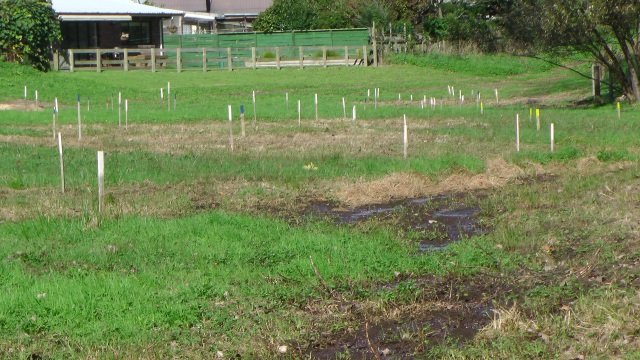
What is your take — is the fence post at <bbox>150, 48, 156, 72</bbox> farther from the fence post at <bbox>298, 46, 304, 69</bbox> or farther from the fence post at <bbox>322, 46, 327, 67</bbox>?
the fence post at <bbox>322, 46, 327, 67</bbox>

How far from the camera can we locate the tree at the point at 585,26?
104 feet

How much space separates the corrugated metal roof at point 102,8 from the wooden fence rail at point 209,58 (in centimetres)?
225

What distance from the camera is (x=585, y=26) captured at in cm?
3241

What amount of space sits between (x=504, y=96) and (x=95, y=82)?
18664mm

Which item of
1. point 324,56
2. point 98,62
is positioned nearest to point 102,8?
point 98,62

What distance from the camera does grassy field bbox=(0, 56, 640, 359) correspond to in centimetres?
962

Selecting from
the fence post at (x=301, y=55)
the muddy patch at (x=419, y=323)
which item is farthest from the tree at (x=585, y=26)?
the fence post at (x=301, y=55)

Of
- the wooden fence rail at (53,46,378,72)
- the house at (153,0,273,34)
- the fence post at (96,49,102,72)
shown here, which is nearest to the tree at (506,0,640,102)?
the wooden fence rail at (53,46,378,72)

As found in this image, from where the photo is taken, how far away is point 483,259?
1257 cm

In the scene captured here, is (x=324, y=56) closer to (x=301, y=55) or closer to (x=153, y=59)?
(x=301, y=55)

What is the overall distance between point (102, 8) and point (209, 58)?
6573 millimetres

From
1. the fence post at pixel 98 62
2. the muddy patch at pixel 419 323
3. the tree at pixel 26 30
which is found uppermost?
the tree at pixel 26 30

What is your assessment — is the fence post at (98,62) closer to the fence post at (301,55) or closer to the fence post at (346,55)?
the fence post at (301,55)

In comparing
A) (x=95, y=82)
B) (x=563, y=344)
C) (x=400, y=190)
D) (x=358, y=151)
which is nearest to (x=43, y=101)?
(x=95, y=82)
